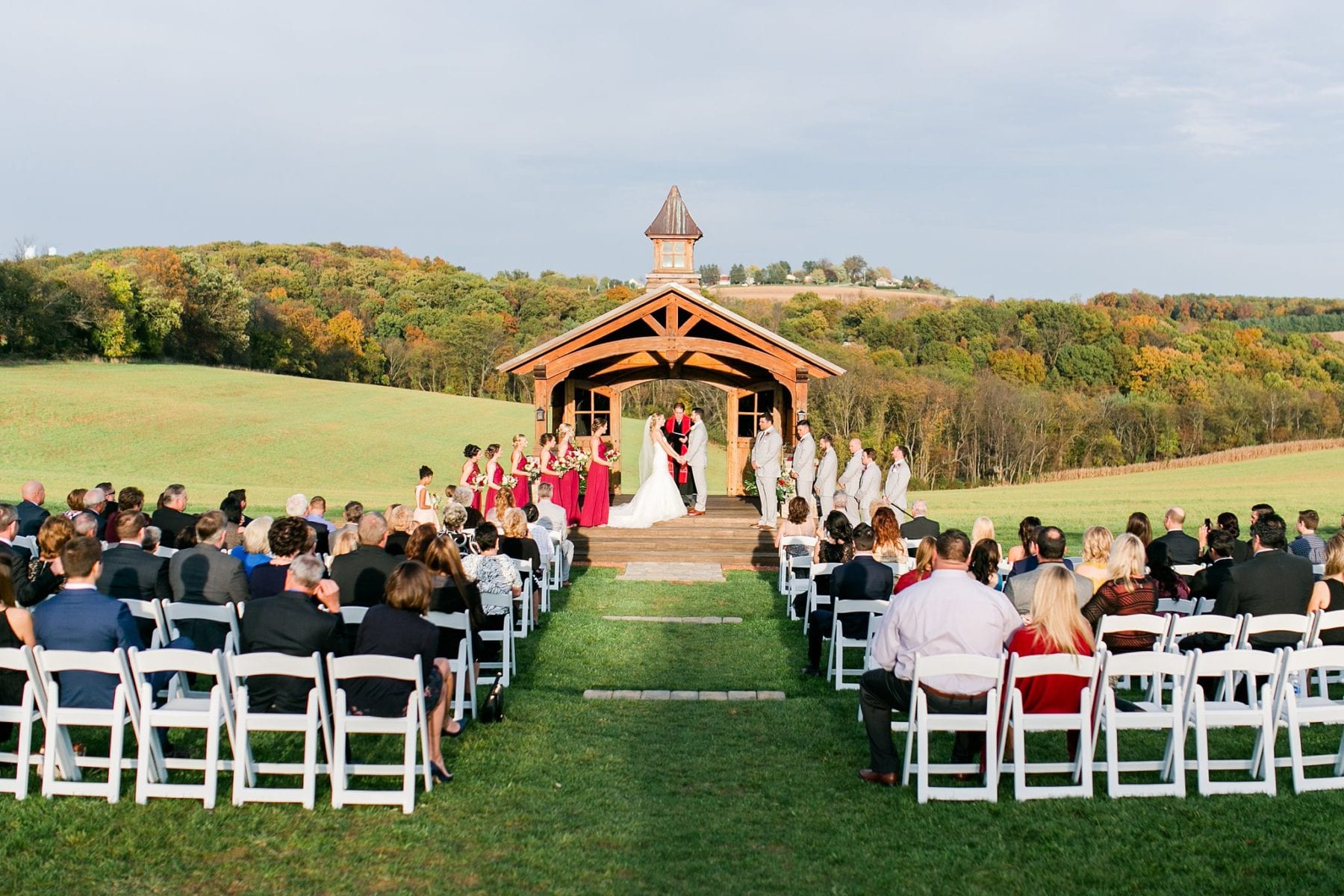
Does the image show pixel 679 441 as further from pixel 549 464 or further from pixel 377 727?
pixel 377 727

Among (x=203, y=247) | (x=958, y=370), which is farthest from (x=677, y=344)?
(x=203, y=247)

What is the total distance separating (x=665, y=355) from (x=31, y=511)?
1132 cm

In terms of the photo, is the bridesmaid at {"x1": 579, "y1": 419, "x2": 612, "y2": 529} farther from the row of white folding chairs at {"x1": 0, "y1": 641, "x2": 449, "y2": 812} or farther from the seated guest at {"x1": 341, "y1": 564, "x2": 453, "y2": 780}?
the row of white folding chairs at {"x1": 0, "y1": 641, "x2": 449, "y2": 812}

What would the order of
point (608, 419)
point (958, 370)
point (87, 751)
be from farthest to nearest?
point (958, 370)
point (608, 419)
point (87, 751)

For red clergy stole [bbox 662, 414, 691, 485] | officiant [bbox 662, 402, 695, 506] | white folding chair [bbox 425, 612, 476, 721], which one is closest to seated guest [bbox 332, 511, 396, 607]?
white folding chair [bbox 425, 612, 476, 721]

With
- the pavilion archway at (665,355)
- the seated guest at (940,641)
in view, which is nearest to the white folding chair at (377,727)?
the seated guest at (940,641)

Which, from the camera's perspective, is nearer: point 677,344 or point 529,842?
point 529,842

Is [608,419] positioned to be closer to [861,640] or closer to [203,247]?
[861,640]

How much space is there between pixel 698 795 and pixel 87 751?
3803 mm

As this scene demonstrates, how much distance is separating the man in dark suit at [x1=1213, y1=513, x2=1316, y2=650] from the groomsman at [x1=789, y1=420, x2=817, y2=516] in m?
9.71

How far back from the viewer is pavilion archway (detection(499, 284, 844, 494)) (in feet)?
62.1

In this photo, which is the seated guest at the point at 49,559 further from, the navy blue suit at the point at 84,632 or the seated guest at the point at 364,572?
the seated guest at the point at 364,572

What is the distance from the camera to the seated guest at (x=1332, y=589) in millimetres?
7637

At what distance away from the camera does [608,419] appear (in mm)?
22938
